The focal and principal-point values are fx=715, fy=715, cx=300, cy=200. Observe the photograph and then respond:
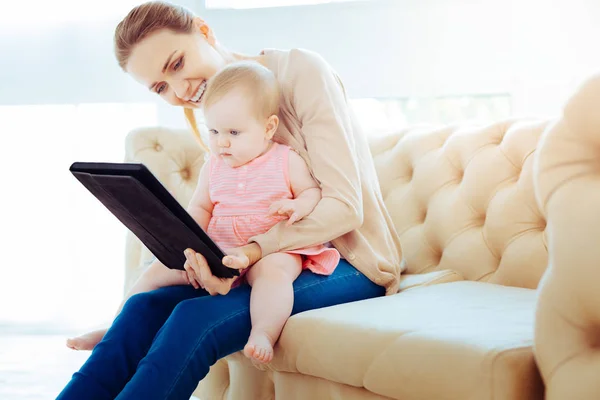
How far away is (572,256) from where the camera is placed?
1014 millimetres

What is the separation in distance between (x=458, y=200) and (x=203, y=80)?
2.45 ft

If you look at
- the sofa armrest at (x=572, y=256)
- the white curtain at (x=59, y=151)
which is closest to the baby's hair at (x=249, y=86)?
the sofa armrest at (x=572, y=256)

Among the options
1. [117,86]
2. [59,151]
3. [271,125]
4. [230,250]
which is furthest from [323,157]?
[59,151]

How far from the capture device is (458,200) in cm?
193

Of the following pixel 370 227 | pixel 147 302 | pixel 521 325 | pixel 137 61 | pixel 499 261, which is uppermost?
pixel 137 61

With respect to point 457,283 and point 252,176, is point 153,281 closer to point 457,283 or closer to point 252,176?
point 252,176

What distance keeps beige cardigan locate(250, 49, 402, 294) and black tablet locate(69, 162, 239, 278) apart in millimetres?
170

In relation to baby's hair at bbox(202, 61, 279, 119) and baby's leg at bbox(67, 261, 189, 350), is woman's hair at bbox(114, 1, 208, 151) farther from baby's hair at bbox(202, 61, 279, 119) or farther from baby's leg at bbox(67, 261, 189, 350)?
baby's leg at bbox(67, 261, 189, 350)

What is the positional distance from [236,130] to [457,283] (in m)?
0.67

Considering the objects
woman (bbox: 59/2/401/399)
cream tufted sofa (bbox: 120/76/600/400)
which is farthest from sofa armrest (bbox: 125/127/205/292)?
woman (bbox: 59/2/401/399)

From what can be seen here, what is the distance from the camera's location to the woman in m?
1.33

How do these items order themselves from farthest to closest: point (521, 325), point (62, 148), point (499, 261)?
point (62, 148) → point (499, 261) → point (521, 325)

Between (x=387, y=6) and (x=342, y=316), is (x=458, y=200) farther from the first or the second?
(x=387, y=6)

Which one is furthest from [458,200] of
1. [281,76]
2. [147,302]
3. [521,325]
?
[147,302]
